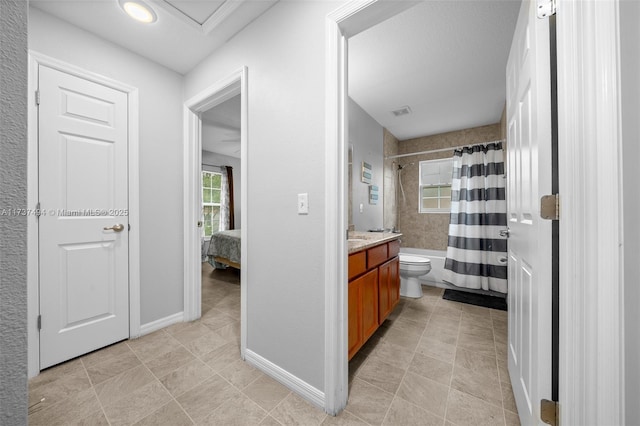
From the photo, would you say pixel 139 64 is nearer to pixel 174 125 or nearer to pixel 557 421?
pixel 174 125

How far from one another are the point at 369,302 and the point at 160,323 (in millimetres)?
1812

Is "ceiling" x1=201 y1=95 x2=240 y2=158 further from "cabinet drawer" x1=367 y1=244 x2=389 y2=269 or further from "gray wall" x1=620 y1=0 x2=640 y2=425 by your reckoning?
"gray wall" x1=620 y1=0 x2=640 y2=425

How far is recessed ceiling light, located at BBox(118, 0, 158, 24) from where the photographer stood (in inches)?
59.6

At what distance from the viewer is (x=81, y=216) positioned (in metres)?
1.71

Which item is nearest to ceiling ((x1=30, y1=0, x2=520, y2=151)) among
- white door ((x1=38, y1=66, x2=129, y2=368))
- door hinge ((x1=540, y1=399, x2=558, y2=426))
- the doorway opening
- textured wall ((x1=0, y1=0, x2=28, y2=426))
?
white door ((x1=38, y1=66, x2=129, y2=368))

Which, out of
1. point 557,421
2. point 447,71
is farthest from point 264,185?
point 447,71

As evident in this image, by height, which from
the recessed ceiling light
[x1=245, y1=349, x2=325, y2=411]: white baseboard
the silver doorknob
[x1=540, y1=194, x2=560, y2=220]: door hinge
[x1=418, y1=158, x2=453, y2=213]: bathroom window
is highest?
the recessed ceiling light

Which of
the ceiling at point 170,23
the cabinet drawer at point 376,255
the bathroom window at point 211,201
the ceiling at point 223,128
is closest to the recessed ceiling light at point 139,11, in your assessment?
the ceiling at point 170,23

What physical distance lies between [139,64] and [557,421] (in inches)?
126

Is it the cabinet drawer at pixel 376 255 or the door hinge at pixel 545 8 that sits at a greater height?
the door hinge at pixel 545 8

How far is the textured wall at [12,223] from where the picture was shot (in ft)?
1.14

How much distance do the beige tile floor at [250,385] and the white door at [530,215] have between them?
0.33 metres

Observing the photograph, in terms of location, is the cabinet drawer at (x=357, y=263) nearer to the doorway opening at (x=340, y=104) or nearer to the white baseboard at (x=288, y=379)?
the doorway opening at (x=340, y=104)

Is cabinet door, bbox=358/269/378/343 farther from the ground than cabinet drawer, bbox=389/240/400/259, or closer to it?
closer to it
